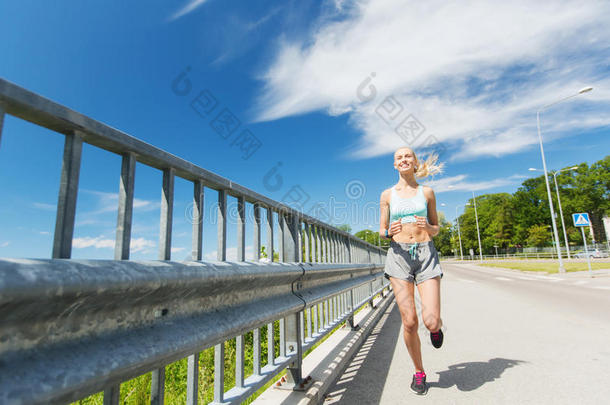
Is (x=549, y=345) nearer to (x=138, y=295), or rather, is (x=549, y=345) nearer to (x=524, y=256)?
(x=138, y=295)

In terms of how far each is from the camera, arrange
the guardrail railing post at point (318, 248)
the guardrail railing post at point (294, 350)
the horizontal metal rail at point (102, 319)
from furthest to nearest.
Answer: the guardrail railing post at point (318, 248) < the guardrail railing post at point (294, 350) < the horizontal metal rail at point (102, 319)

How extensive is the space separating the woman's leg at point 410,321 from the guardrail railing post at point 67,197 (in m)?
2.91

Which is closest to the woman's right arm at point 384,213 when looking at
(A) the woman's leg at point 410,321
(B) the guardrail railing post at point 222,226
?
(A) the woman's leg at point 410,321

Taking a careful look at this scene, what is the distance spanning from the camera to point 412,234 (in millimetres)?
3605

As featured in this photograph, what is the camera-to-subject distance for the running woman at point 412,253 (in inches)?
132

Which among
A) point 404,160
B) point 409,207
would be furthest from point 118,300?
point 404,160

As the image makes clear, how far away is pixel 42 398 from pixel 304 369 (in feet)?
8.94

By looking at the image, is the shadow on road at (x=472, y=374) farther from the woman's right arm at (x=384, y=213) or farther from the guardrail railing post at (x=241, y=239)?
the guardrail railing post at (x=241, y=239)

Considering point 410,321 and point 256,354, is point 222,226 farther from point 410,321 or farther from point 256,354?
point 410,321

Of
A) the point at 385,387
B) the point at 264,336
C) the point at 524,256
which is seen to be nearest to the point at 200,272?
the point at 385,387

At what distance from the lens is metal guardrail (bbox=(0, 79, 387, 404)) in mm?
909

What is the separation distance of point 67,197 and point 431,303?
10.2ft

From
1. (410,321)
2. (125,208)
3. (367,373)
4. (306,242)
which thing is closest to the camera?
(125,208)

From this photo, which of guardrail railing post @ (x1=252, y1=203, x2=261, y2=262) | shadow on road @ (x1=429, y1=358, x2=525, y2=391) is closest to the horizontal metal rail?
guardrail railing post @ (x1=252, y1=203, x2=261, y2=262)
